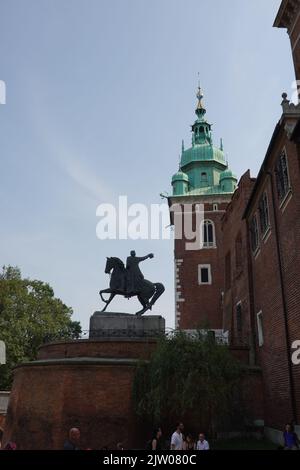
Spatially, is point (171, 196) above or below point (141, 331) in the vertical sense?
above

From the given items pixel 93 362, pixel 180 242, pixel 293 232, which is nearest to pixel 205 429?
pixel 93 362

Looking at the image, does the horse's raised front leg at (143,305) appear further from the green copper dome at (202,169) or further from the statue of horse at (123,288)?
the green copper dome at (202,169)

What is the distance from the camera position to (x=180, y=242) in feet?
152

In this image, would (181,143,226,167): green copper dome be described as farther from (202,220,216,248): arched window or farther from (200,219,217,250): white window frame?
(202,220,216,248): arched window

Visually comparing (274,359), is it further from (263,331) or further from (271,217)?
(271,217)

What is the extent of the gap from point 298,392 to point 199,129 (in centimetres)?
4430

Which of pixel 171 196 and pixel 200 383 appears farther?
pixel 171 196

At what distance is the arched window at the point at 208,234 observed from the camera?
1786 inches

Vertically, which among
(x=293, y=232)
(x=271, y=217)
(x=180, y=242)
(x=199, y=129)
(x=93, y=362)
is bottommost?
(x=93, y=362)

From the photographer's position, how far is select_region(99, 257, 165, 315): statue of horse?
22359 millimetres

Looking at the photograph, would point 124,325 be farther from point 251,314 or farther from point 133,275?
point 251,314

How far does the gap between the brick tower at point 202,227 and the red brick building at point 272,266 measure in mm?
9773

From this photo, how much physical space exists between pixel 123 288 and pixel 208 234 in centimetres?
2489

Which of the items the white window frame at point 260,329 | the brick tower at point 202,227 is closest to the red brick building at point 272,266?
the white window frame at point 260,329
